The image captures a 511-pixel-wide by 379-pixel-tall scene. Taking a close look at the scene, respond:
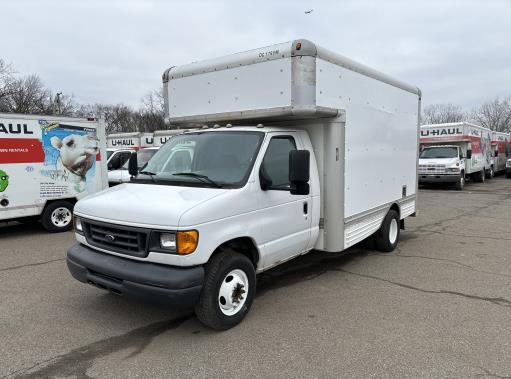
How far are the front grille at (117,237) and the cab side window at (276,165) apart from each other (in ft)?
4.68

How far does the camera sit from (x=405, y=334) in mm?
4035

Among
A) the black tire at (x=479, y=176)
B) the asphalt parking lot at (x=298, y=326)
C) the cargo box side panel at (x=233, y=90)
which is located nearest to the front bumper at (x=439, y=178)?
the black tire at (x=479, y=176)

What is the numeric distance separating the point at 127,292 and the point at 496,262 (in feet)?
19.2

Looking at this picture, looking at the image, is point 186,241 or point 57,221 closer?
point 186,241

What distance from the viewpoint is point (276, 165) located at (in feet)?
15.3

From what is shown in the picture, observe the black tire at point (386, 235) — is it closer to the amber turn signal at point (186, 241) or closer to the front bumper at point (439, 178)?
the amber turn signal at point (186, 241)

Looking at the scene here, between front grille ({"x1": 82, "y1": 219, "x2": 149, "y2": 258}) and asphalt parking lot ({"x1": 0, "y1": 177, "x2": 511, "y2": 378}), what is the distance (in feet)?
2.92

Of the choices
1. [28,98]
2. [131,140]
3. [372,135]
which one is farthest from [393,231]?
[28,98]

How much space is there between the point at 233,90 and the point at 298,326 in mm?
3004

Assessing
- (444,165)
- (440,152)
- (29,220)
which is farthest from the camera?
(440,152)

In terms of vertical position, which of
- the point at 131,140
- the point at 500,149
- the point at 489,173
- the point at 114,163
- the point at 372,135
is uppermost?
the point at 131,140

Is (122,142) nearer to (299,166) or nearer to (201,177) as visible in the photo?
(201,177)

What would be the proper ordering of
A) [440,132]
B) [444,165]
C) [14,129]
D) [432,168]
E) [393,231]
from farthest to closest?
[440,132], [432,168], [444,165], [14,129], [393,231]

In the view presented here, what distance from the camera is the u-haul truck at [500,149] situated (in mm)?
27500
